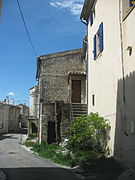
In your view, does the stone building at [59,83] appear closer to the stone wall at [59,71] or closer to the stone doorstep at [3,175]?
the stone wall at [59,71]

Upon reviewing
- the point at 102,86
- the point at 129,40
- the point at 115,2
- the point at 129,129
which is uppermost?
the point at 115,2

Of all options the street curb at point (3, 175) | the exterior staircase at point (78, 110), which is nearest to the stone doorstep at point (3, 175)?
the street curb at point (3, 175)

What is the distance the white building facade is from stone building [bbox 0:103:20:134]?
68.6ft

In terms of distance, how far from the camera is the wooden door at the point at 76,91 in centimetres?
1984

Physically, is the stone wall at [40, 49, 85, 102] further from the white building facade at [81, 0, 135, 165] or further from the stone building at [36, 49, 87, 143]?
the white building facade at [81, 0, 135, 165]

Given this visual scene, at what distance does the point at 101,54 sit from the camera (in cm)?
1227

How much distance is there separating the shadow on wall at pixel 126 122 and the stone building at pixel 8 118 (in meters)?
24.5

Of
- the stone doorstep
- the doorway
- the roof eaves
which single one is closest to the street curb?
the stone doorstep

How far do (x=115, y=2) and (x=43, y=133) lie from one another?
1079cm

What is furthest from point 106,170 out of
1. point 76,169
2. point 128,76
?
point 128,76

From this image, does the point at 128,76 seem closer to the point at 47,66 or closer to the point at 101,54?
the point at 101,54

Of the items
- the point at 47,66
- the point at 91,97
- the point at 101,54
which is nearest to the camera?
the point at 101,54

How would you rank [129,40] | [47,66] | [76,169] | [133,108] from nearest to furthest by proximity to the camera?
[133,108] < [129,40] < [76,169] < [47,66]

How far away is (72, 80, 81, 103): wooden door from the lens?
1984 cm
